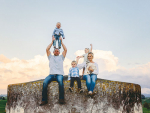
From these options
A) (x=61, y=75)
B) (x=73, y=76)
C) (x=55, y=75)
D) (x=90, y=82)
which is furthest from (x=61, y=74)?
(x=90, y=82)

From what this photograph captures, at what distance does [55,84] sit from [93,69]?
1280 millimetres

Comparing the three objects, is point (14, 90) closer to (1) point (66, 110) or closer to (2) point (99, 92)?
(1) point (66, 110)

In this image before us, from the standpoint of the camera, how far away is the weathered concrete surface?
5.43 metres

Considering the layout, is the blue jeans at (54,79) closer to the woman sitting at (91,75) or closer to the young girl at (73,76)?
the young girl at (73,76)

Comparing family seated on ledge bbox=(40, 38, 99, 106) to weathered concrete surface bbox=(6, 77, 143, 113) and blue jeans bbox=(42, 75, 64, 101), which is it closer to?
blue jeans bbox=(42, 75, 64, 101)

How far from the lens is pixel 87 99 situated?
5.45 metres

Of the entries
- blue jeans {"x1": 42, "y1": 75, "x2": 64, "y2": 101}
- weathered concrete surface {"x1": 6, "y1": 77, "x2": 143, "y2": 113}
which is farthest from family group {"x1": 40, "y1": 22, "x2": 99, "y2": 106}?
weathered concrete surface {"x1": 6, "y1": 77, "x2": 143, "y2": 113}

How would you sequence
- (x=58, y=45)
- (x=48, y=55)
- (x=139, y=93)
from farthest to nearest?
(x=58, y=45) → (x=139, y=93) → (x=48, y=55)

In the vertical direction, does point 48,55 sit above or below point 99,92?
above

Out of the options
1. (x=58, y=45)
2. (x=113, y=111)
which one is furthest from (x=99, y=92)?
(x=58, y=45)

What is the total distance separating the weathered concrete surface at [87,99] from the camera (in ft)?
17.8

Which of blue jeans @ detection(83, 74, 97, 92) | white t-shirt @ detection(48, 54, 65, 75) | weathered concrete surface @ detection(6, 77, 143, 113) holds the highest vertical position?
white t-shirt @ detection(48, 54, 65, 75)

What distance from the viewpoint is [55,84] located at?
5.59 metres

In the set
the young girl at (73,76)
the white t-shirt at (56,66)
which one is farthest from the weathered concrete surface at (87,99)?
the white t-shirt at (56,66)
